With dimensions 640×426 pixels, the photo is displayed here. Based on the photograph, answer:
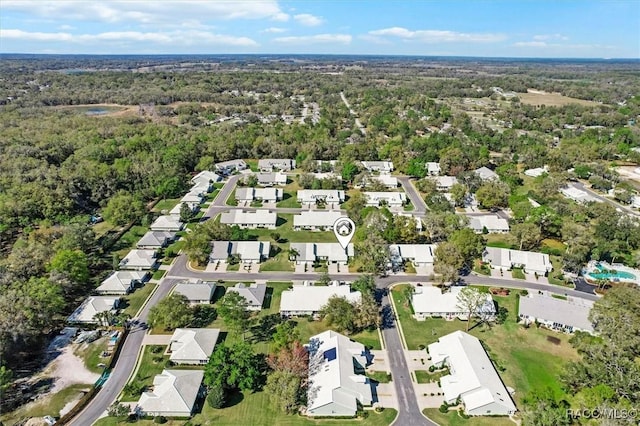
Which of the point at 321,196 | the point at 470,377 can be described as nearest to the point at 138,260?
the point at 321,196

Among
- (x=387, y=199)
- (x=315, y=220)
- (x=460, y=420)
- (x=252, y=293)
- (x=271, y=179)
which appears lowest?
(x=460, y=420)

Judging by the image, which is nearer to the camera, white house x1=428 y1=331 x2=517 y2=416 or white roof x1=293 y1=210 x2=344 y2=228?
white house x1=428 y1=331 x2=517 y2=416

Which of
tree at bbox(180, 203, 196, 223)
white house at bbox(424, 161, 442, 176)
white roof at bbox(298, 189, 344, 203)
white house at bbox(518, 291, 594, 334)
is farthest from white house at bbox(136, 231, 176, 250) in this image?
white house at bbox(424, 161, 442, 176)

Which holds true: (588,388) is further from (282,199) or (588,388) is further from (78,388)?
(282,199)

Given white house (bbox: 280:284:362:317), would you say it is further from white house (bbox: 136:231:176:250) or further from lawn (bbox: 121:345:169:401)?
white house (bbox: 136:231:176:250)

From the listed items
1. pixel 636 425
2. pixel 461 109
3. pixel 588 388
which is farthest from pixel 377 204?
pixel 461 109

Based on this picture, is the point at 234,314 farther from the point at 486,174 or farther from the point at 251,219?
the point at 486,174

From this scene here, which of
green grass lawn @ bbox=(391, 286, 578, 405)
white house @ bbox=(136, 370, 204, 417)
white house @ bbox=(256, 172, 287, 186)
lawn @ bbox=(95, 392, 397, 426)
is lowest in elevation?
lawn @ bbox=(95, 392, 397, 426)
